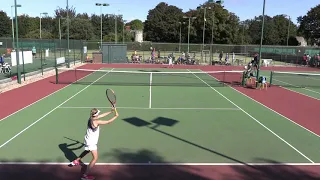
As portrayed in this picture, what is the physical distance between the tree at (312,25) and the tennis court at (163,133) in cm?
8101

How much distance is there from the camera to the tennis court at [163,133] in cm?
836

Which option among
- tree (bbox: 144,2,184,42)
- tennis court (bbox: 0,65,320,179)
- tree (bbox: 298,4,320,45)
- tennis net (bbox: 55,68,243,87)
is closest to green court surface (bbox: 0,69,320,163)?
tennis court (bbox: 0,65,320,179)

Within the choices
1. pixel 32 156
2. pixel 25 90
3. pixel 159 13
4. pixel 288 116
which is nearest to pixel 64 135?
pixel 32 156

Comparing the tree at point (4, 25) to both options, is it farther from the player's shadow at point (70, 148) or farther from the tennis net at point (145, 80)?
the player's shadow at point (70, 148)

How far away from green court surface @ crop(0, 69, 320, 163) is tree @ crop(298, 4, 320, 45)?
265ft

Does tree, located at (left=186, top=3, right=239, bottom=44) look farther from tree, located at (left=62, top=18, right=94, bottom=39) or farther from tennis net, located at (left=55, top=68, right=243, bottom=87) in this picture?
tennis net, located at (left=55, top=68, right=243, bottom=87)

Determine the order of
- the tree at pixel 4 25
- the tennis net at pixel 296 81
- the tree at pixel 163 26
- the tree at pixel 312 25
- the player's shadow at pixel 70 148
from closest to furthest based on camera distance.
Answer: the player's shadow at pixel 70 148
the tennis net at pixel 296 81
the tree at pixel 312 25
the tree at pixel 4 25
the tree at pixel 163 26

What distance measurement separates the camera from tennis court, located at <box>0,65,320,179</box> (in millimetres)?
8359

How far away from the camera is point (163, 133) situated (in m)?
10.5

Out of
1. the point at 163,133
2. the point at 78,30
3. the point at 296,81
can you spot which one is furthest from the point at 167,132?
the point at 78,30

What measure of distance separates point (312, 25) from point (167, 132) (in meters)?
90.2

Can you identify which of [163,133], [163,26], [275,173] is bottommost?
[275,173]

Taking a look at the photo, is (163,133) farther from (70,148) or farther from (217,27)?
(217,27)

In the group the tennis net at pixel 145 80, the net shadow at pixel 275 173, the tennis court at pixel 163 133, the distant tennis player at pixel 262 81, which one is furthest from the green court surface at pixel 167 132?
the tennis net at pixel 145 80
